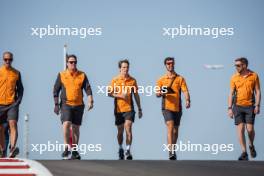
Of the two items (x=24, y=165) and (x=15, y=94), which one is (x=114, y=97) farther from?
(x=24, y=165)

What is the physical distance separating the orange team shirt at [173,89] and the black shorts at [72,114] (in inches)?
71.4

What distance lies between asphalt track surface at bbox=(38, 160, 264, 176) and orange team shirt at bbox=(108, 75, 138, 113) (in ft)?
11.2

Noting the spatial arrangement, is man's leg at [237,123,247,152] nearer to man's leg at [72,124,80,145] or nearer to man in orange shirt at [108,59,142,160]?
man in orange shirt at [108,59,142,160]

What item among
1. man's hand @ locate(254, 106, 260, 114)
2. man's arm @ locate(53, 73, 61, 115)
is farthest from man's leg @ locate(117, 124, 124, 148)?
man's hand @ locate(254, 106, 260, 114)

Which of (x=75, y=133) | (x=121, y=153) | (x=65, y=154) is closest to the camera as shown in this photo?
(x=65, y=154)

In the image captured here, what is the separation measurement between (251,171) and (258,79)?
526 centimetres

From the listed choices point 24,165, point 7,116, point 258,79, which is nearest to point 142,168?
point 24,165

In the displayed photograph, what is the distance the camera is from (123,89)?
1817 cm

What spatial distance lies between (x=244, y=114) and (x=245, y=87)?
0.60 meters

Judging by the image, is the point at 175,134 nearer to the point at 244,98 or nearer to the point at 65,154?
the point at 244,98

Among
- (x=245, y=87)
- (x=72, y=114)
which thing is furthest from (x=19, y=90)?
(x=245, y=87)

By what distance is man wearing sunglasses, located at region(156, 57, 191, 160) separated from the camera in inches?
720

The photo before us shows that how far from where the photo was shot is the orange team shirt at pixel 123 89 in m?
18.1

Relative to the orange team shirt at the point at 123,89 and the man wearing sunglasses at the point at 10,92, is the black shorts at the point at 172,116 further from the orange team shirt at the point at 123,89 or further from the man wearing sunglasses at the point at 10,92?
the man wearing sunglasses at the point at 10,92
